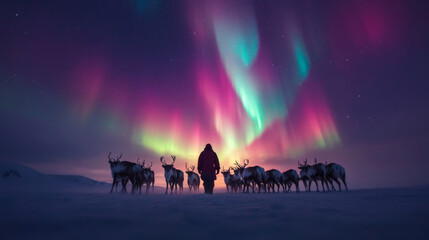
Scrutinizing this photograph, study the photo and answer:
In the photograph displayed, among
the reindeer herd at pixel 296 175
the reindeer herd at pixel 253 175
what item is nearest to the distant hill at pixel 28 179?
the reindeer herd at pixel 253 175

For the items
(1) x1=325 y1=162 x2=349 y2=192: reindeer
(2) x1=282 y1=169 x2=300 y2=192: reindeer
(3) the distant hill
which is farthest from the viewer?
(3) the distant hill

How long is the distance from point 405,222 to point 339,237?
1.32 m

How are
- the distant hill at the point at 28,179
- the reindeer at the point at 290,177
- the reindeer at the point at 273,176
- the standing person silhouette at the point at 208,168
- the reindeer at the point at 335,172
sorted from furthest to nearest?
the distant hill at the point at 28,179
the reindeer at the point at 290,177
the reindeer at the point at 273,176
the reindeer at the point at 335,172
the standing person silhouette at the point at 208,168

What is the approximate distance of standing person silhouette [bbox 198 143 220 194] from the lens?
1438 centimetres

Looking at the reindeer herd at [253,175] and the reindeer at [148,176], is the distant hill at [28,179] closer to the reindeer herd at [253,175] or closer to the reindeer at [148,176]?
the reindeer at [148,176]

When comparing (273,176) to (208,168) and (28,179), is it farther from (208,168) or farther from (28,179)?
(28,179)

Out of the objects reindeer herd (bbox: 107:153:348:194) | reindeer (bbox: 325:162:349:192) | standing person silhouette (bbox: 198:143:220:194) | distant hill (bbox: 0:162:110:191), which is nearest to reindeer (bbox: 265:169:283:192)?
reindeer herd (bbox: 107:153:348:194)

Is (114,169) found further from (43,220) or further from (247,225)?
(247,225)

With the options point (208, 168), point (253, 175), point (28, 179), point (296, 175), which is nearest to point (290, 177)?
point (296, 175)

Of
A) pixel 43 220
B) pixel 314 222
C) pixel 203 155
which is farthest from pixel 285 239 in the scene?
pixel 203 155

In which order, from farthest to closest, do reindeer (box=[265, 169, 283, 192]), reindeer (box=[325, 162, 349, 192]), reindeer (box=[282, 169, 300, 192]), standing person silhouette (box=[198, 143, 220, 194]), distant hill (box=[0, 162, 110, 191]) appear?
distant hill (box=[0, 162, 110, 191]) < reindeer (box=[282, 169, 300, 192]) < reindeer (box=[265, 169, 283, 192]) < reindeer (box=[325, 162, 349, 192]) < standing person silhouette (box=[198, 143, 220, 194])

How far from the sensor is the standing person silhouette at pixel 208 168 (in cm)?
1438

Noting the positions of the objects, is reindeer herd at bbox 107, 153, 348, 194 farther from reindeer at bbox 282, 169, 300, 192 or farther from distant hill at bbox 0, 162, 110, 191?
distant hill at bbox 0, 162, 110, 191

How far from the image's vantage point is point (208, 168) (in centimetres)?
1448
